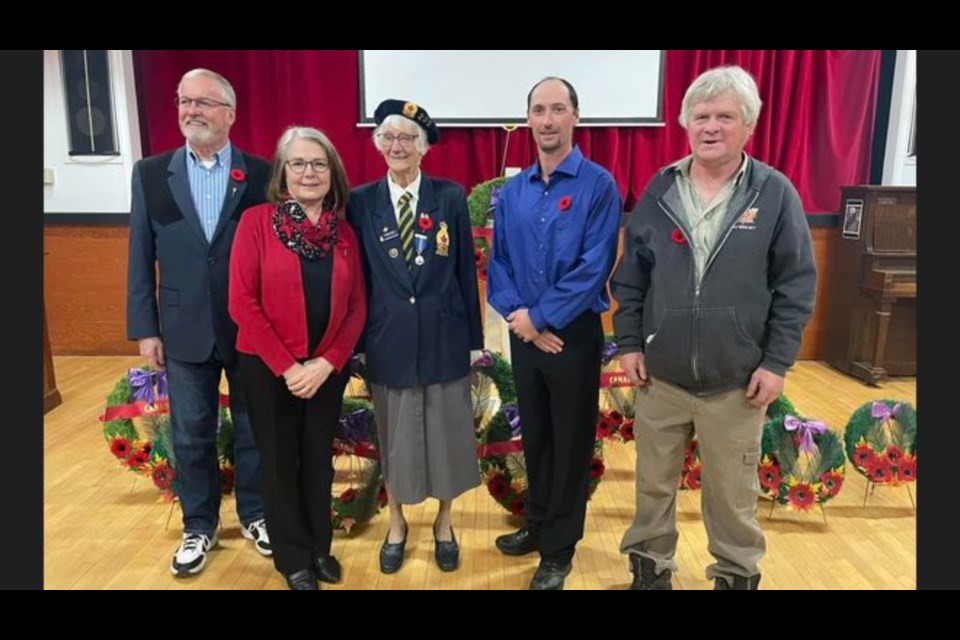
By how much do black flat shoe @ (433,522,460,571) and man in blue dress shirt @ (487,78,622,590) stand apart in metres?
0.30

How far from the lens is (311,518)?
206 cm

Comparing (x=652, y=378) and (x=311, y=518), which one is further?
(x=311, y=518)

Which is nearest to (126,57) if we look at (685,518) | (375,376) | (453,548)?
(375,376)

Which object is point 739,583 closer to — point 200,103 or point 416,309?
point 416,309

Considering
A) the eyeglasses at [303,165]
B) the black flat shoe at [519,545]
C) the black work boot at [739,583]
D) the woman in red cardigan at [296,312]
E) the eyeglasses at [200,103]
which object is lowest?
the black flat shoe at [519,545]

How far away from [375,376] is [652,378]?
86 cm

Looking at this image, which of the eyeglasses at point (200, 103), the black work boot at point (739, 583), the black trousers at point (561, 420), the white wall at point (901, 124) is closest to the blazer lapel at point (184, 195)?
the eyeglasses at point (200, 103)

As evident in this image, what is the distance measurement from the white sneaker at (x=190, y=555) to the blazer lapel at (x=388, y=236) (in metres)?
1.20

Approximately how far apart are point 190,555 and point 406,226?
4.46ft

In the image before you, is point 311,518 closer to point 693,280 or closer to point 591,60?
point 693,280

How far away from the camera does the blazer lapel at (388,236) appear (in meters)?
1.96

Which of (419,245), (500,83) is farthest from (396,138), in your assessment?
(500,83)

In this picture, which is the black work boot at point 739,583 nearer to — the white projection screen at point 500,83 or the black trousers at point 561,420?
the black trousers at point 561,420

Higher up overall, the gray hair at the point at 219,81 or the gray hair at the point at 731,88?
the gray hair at the point at 219,81
